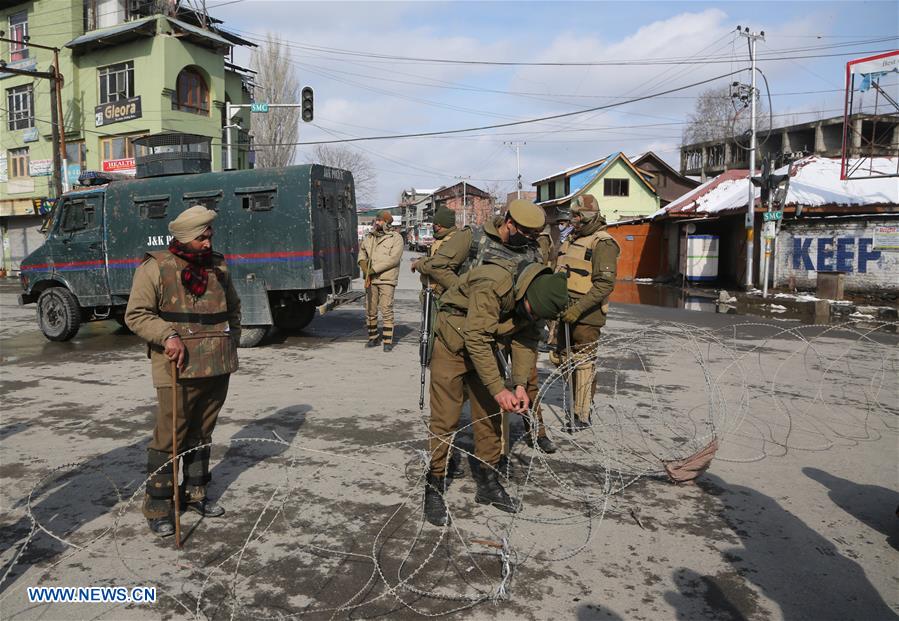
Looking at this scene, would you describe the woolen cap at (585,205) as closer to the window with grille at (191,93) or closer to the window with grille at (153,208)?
the window with grille at (153,208)

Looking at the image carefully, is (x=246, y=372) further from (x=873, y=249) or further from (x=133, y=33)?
(x=133, y=33)

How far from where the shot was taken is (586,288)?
570cm

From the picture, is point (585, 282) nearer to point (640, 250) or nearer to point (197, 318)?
point (197, 318)

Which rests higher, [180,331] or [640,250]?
[640,250]

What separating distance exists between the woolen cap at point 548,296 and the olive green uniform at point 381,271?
6.23 m

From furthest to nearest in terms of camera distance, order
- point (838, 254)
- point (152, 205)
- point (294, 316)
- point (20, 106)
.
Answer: point (20, 106) → point (838, 254) → point (294, 316) → point (152, 205)

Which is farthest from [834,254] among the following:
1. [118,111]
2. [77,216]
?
[118,111]

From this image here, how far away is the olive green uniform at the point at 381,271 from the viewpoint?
9.86 meters

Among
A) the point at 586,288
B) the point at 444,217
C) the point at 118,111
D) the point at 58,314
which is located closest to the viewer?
the point at 586,288

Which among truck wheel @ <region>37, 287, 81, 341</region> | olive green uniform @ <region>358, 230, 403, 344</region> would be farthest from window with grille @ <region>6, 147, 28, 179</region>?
olive green uniform @ <region>358, 230, 403, 344</region>

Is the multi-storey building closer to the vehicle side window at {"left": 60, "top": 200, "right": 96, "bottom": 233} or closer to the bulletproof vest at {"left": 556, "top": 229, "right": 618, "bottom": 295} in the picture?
the vehicle side window at {"left": 60, "top": 200, "right": 96, "bottom": 233}

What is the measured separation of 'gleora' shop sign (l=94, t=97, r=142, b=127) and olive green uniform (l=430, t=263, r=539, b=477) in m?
27.8

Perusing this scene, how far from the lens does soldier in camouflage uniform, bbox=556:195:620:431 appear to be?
549 centimetres

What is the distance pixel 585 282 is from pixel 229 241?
651 centimetres
